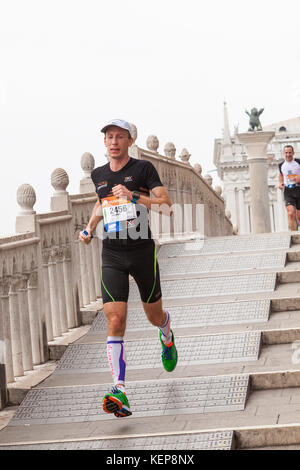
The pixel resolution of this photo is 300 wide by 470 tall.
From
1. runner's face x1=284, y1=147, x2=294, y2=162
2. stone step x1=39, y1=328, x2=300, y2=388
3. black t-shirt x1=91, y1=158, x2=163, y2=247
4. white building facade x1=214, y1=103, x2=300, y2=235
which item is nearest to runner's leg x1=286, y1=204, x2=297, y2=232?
runner's face x1=284, y1=147, x2=294, y2=162

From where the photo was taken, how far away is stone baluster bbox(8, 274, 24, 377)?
747 cm

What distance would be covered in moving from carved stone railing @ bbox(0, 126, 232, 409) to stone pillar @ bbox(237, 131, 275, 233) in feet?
44.1

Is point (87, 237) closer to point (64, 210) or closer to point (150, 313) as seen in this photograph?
point (150, 313)

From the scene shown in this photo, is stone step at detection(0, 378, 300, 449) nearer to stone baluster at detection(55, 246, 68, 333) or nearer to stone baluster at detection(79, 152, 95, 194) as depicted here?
stone baluster at detection(55, 246, 68, 333)

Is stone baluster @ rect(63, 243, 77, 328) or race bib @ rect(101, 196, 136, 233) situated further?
stone baluster @ rect(63, 243, 77, 328)

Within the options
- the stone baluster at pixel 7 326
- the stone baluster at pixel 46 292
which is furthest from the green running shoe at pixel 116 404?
the stone baluster at pixel 46 292

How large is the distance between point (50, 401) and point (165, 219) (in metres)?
7.28

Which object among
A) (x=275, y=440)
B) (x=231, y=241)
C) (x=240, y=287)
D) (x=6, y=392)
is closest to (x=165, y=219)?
(x=231, y=241)

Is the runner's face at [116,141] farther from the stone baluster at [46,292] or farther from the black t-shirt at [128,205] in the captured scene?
the stone baluster at [46,292]

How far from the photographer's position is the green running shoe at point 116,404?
589 cm

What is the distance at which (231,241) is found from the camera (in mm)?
12531

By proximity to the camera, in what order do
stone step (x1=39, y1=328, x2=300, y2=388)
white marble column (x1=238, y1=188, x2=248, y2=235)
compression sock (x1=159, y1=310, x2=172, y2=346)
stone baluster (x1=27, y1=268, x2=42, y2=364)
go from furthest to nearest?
white marble column (x1=238, y1=188, x2=248, y2=235), stone baluster (x1=27, y1=268, x2=42, y2=364), stone step (x1=39, y1=328, x2=300, y2=388), compression sock (x1=159, y1=310, x2=172, y2=346)

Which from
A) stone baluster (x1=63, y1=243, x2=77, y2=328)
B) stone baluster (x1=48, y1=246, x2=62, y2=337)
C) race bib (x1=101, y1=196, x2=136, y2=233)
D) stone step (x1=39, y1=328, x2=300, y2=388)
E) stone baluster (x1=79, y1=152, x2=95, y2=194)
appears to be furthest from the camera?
stone baluster (x1=79, y1=152, x2=95, y2=194)

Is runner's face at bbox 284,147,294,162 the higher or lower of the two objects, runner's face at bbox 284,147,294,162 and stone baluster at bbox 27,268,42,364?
the higher
